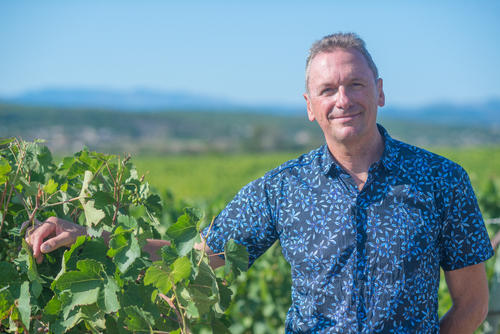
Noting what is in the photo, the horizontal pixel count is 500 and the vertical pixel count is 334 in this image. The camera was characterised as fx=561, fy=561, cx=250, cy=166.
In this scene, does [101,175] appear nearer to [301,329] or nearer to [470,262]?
[301,329]

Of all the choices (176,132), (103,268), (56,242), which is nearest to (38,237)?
(56,242)

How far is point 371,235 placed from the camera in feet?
6.08

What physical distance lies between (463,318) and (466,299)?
0.07 m

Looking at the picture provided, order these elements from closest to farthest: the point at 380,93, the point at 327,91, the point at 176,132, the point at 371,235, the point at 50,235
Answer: the point at 50,235 < the point at 371,235 < the point at 327,91 < the point at 380,93 < the point at 176,132

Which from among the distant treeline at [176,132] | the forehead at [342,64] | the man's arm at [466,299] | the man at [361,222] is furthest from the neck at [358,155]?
the distant treeline at [176,132]

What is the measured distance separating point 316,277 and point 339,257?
0.11 meters

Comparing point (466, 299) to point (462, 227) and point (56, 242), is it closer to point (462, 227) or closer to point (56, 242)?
point (462, 227)

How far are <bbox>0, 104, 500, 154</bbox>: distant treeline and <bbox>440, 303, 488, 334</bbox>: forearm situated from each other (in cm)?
5924

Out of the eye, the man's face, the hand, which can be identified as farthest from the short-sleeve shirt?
the hand

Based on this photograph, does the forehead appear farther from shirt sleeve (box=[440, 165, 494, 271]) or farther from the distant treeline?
the distant treeline

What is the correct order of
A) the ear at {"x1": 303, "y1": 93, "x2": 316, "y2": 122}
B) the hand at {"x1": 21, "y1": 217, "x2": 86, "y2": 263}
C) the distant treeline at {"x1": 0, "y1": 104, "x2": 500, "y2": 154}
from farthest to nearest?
the distant treeline at {"x1": 0, "y1": 104, "x2": 500, "y2": 154}
the ear at {"x1": 303, "y1": 93, "x2": 316, "y2": 122}
the hand at {"x1": 21, "y1": 217, "x2": 86, "y2": 263}

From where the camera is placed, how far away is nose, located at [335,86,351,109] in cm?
189

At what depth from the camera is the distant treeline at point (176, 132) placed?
69.9m

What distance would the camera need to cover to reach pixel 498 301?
9.36 ft
